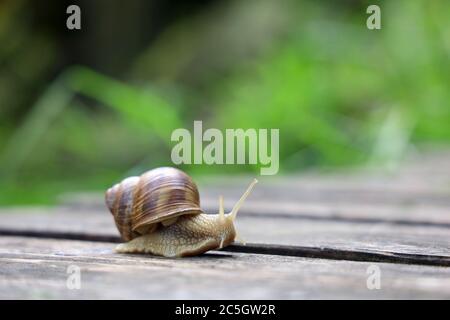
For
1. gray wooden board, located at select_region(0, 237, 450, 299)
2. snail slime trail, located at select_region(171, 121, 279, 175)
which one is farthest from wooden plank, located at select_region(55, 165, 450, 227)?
gray wooden board, located at select_region(0, 237, 450, 299)

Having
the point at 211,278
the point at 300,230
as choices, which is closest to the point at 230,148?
the point at 300,230

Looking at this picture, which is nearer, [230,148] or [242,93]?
[230,148]

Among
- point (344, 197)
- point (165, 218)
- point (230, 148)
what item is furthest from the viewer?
point (230, 148)

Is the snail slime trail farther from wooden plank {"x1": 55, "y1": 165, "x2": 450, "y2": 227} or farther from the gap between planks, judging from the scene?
the gap between planks

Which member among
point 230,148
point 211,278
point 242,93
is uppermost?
point 242,93

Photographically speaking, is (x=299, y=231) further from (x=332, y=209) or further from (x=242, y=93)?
(x=242, y=93)

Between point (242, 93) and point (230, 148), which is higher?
point (242, 93)
